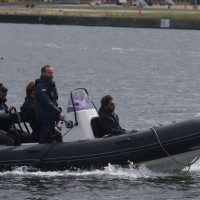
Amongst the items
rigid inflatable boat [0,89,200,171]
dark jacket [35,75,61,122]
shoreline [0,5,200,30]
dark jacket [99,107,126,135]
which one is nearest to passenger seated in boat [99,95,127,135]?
dark jacket [99,107,126,135]

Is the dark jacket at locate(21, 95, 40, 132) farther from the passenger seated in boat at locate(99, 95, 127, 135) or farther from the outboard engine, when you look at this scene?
the passenger seated in boat at locate(99, 95, 127, 135)

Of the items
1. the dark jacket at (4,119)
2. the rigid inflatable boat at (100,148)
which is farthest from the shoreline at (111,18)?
the rigid inflatable boat at (100,148)

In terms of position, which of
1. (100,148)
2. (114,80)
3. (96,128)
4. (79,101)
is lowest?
(114,80)

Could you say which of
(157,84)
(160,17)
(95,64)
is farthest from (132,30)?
(157,84)

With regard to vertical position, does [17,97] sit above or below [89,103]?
below

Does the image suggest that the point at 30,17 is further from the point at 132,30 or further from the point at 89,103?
the point at 89,103

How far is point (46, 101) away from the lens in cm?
2050

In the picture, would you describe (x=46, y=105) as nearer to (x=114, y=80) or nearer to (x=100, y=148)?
(x=100, y=148)

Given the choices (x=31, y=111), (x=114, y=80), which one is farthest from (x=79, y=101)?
(x=114, y=80)

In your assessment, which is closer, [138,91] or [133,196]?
[133,196]

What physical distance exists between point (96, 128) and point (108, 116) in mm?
392

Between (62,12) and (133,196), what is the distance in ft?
291

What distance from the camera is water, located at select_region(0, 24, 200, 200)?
20.5 meters

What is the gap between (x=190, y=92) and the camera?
1647 inches
